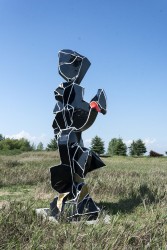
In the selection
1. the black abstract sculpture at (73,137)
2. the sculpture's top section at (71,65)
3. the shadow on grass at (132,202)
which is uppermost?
the sculpture's top section at (71,65)

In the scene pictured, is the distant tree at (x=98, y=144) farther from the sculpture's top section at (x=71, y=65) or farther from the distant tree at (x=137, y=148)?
the sculpture's top section at (x=71, y=65)

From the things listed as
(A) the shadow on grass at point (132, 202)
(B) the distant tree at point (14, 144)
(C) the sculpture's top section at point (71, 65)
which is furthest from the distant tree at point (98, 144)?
(C) the sculpture's top section at point (71, 65)

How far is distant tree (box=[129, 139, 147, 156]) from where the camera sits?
1922 inches

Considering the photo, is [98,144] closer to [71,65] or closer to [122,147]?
[122,147]

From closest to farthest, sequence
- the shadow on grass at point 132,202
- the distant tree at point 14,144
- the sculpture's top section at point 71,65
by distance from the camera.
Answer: the sculpture's top section at point 71,65 → the shadow on grass at point 132,202 → the distant tree at point 14,144

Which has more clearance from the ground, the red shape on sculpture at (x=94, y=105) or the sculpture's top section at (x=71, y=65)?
the sculpture's top section at (x=71, y=65)

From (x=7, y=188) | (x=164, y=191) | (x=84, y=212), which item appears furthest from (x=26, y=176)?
(x=84, y=212)

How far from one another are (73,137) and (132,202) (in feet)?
7.59

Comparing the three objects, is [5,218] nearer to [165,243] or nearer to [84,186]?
[165,243]

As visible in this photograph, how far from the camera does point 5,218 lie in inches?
183

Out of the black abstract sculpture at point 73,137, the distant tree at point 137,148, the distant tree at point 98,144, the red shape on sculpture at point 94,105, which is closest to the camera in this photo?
the red shape on sculpture at point 94,105

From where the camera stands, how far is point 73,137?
23.7 feet

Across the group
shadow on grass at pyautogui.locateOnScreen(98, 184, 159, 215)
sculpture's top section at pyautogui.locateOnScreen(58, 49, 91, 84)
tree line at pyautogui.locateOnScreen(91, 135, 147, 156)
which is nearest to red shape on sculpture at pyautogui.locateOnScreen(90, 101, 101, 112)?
sculpture's top section at pyautogui.locateOnScreen(58, 49, 91, 84)

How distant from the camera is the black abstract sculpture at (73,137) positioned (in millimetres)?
7062
